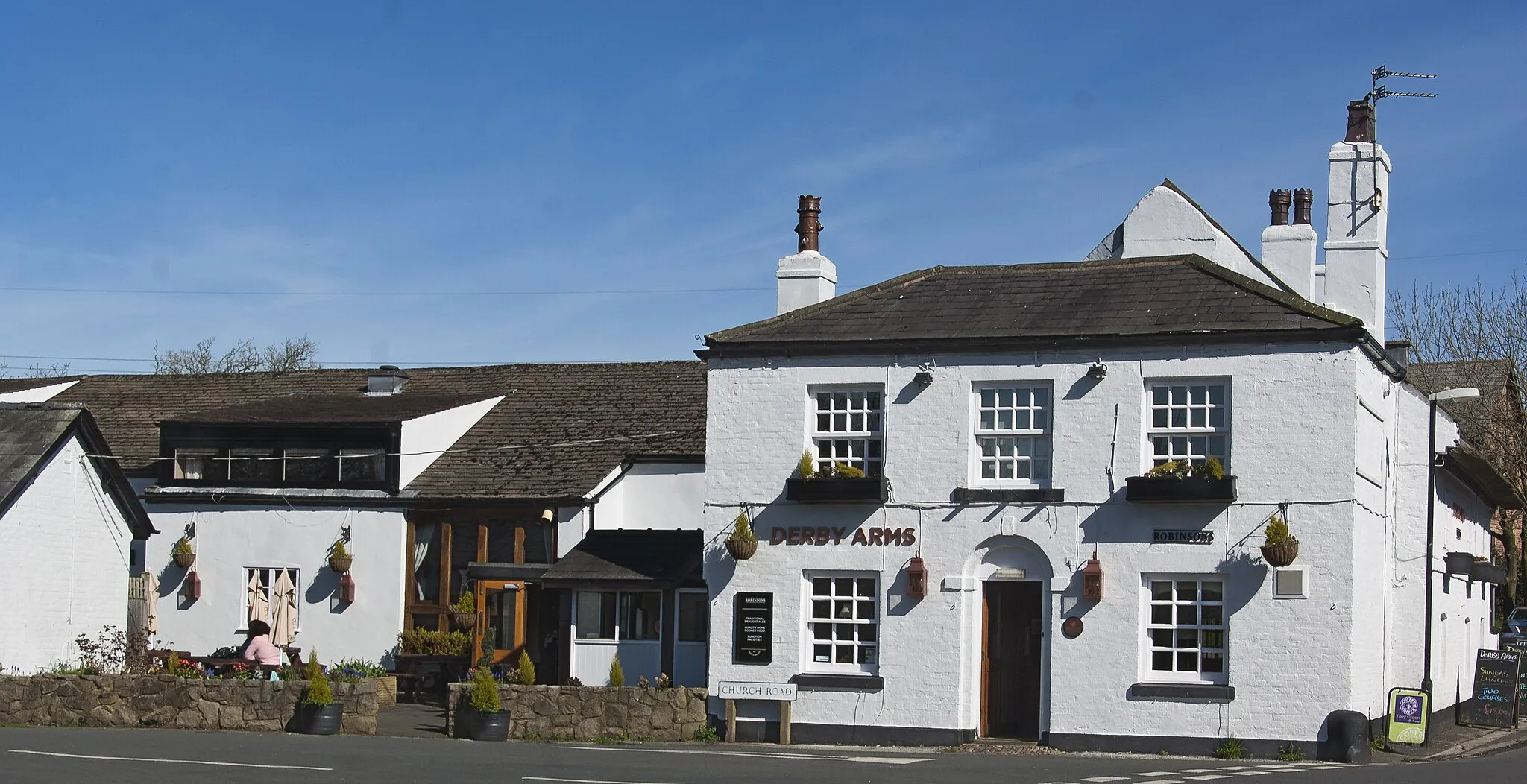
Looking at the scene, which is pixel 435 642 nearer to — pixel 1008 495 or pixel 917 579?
pixel 917 579

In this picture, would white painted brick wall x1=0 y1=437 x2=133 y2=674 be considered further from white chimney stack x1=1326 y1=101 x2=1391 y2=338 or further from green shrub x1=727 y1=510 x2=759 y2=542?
white chimney stack x1=1326 y1=101 x2=1391 y2=338

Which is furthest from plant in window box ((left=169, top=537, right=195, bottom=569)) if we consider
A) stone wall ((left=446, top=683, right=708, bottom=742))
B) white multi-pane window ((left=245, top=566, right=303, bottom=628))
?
stone wall ((left=446, top=683, right=708, bottom=742))

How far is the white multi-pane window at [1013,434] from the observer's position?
74.9 feet

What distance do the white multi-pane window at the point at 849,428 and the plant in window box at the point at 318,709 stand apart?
7.37 m

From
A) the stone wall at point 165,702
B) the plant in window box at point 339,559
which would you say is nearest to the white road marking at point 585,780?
the stone wall at point 165,702

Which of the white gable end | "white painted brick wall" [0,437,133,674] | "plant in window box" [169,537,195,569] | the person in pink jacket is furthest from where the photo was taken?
"plant in window box" [169,537,195,569]

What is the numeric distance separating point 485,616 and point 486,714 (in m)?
7.76

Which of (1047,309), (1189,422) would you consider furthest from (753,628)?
(1189,422)

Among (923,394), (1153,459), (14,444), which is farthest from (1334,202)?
(14,444)

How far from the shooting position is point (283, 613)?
31.1 metres

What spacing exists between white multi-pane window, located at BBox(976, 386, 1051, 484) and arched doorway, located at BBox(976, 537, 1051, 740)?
149 cm

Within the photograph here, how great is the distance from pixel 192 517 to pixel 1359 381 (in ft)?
72.0

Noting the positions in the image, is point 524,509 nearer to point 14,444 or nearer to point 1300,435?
point 14,444

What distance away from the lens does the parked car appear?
131 feet
